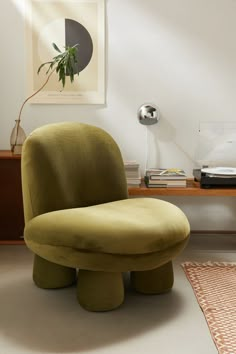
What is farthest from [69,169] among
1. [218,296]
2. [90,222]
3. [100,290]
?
[218,296]

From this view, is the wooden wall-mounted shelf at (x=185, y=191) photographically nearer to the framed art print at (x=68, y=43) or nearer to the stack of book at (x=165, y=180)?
the stack of book at (x=165, y=180)

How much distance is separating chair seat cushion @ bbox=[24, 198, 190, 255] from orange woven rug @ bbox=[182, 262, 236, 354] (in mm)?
350

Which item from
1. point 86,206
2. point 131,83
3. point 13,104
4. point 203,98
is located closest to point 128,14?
point 131,83

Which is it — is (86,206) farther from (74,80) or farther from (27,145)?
(74,80)

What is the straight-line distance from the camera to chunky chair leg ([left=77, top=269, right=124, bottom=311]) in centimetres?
204

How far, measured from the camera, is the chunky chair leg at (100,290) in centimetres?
204

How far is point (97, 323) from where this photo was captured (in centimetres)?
197

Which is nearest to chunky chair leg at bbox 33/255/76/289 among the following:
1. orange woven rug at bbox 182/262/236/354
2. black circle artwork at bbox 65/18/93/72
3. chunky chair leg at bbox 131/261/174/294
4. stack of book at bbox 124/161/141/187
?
chunky chair leg at bbox 131/261/174/294

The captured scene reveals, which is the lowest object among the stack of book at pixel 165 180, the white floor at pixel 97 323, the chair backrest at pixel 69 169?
the white floor at pixel 97 323

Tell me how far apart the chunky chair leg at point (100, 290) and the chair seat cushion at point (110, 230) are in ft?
0.66

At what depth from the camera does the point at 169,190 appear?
9.22 feet

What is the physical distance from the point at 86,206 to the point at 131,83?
113cm

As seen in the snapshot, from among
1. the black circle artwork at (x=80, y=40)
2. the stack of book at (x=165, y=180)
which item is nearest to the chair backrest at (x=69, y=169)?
the stack of book at (x=165, y=180)

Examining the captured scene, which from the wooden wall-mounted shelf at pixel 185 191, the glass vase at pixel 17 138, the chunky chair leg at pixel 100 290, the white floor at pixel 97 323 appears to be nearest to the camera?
the white floor at pixel 97 323
